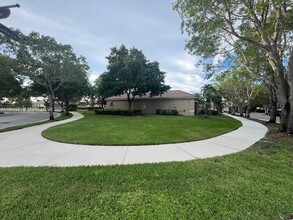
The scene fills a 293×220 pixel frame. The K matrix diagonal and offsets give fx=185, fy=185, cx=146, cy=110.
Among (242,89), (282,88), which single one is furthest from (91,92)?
(282,88)

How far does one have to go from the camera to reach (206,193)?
3160mm

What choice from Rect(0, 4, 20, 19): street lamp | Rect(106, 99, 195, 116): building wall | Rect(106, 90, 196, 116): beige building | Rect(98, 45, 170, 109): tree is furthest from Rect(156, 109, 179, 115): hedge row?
Rect(0, 4, 20, 19): street lamp

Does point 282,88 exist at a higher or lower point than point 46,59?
lower

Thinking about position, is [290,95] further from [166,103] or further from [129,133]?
[166,103]

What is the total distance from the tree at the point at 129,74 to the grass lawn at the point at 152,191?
20352 millimetres

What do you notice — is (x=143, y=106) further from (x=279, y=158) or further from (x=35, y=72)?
(x=279, y=158)

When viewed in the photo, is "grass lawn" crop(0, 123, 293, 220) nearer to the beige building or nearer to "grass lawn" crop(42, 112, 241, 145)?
"grass lawn" crop(42, 112, 241, 145)

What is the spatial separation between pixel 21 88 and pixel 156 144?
1393 inches

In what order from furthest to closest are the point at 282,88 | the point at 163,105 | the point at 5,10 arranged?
the point at 163,105 → the point at 282,88 → the point at 5,10

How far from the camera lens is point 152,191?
3225 mm

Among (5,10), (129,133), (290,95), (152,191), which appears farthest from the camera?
(290,95)

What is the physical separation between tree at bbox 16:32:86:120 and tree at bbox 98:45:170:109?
6.33 meters

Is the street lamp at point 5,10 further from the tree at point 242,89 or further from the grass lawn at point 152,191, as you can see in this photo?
the tree at point 242,89

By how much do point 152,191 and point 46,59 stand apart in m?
17.3
